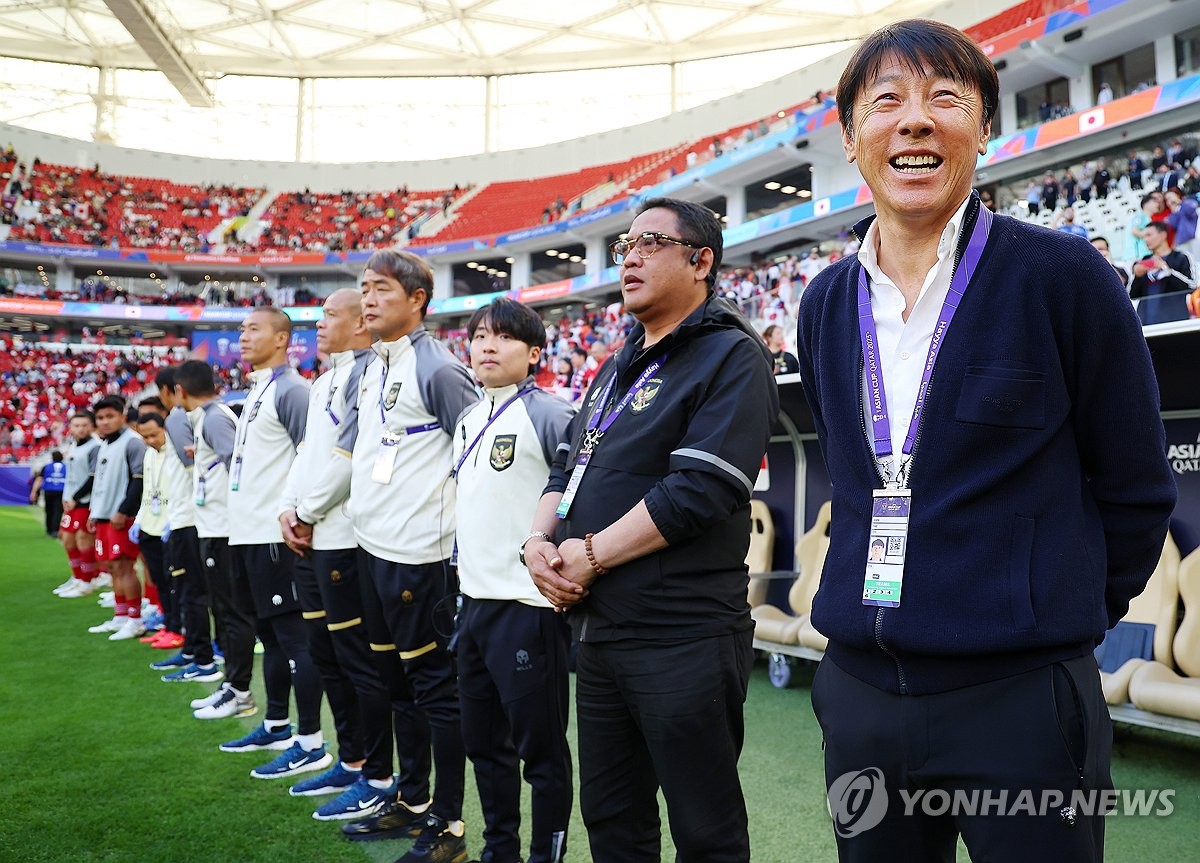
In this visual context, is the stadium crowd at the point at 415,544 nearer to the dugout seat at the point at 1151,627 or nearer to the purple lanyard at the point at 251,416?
the purple lanyard at the point at 251,416

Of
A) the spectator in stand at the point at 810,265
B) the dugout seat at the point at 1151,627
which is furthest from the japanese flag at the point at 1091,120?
the dugout seat at the point at 1151,627

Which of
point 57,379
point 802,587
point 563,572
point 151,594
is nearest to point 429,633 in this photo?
point 563,572

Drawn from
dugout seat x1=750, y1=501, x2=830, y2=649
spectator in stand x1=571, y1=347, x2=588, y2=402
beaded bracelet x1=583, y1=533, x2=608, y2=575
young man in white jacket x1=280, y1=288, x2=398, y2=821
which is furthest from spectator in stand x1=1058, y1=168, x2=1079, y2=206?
beaded bracelet x1=583, y1=533, x2=608, y2=575

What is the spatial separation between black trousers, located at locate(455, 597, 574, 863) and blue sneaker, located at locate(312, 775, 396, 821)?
822 mm

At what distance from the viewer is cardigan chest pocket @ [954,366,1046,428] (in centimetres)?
119

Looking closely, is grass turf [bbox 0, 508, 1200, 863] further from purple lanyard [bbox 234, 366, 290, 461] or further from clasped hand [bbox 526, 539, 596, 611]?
purple lanyard [bbox 234, 366, 290, 461]

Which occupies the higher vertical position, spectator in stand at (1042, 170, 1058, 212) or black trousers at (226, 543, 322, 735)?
spectator in stand at (1042, 170, 1058, 212)

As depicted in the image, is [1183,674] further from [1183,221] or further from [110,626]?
[110,626]

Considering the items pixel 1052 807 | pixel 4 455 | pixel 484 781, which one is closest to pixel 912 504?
pixel 1052 807

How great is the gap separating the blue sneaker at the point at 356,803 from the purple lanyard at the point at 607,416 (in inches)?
79.6

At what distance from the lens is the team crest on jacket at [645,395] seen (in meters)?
2.09

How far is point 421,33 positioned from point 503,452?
38620 mm

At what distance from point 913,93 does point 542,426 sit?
1746 millimetres

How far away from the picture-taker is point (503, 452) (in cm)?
281
